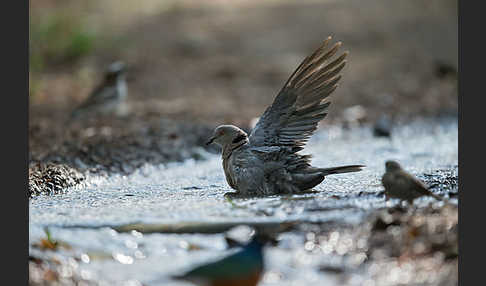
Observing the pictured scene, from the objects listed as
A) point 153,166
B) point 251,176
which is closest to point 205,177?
point 153,166

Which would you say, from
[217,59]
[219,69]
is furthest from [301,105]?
[217,59]

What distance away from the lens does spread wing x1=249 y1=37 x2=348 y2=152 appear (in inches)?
219

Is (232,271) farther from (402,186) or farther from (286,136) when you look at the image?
(286,136)

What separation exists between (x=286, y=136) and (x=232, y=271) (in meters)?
1.99

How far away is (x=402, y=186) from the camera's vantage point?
16.0 ft

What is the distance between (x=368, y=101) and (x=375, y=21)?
4413 millimetres

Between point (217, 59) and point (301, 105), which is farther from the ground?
point (217, 59)

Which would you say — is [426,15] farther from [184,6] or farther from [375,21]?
[184,6]

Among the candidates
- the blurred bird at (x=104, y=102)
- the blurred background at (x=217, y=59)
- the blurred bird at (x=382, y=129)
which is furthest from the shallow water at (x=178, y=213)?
the blurred bird at (x=104, y=102)

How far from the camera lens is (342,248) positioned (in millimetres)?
3938

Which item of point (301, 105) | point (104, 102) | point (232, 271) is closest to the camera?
point (232, 271)

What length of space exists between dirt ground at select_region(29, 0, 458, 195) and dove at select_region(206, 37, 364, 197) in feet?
6.72

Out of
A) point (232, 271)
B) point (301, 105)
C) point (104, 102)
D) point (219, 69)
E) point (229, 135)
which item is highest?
point (219, 69)

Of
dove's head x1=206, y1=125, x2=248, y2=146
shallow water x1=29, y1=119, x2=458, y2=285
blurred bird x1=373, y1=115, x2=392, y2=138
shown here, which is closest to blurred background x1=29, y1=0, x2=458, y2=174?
blurred bird x1=373, y1=115, x2=392, y2=138
